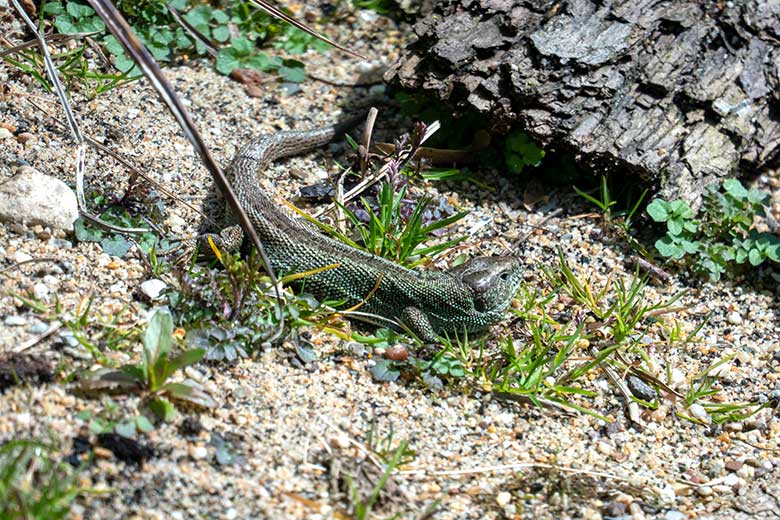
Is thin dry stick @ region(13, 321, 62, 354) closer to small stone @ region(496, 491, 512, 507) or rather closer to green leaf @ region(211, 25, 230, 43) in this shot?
small stone @ region(496, 491, 512, 507)

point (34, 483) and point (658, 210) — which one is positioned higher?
point (658, 210)

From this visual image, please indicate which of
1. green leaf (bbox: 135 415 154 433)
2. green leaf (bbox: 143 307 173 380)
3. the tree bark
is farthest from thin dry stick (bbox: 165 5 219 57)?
green leaf (bbox: 135 415 154 433)

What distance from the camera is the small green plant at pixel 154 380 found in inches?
154

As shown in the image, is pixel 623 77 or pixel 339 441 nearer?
pixel 339 441

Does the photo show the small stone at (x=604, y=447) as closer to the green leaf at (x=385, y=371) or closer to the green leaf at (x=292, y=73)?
the green leaf at (x=385, y=371)

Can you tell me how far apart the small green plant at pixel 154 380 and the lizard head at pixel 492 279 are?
1.80 meters

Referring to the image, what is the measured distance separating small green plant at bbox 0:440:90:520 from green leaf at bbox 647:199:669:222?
12.4 ft

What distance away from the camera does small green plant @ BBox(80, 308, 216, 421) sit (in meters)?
3.92

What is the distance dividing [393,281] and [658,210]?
1819 mm

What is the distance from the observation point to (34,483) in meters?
3.43

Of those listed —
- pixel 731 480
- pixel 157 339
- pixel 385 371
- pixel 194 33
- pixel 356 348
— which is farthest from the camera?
pixel 194 33

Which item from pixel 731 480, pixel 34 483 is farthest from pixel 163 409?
pixel 731 480

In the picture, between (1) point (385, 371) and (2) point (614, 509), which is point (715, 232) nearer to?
(2) point (614, 509)

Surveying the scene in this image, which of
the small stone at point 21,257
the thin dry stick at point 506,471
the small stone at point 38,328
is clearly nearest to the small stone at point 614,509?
the thin dry stick at point 506,471
